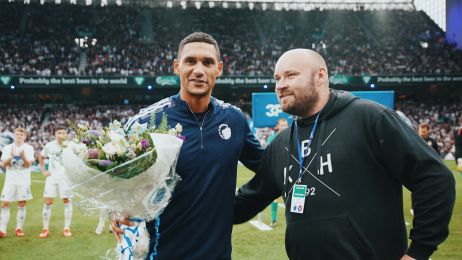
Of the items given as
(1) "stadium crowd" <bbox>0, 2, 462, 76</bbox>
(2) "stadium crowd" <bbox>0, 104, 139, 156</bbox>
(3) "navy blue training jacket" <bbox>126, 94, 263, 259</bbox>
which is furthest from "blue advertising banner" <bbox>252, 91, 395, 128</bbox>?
(1) "stadium crowd" <bbox>0, 2, 462, 76</bbox>

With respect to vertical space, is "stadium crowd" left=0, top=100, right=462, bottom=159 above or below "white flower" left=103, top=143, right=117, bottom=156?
below

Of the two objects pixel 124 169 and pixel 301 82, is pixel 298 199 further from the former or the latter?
pixel 124 169

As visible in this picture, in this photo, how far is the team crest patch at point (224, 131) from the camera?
294cm

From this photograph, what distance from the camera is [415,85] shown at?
41.2 meters

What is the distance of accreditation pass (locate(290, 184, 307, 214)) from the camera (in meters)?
2.52

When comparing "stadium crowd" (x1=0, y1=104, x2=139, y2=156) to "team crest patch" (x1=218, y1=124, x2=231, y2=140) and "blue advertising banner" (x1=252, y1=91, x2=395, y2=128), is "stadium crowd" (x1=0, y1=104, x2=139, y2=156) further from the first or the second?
"team crest patch" (x1=218, y1=124, x2=231, y2=140)

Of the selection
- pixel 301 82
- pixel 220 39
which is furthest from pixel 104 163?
pixel 220 39

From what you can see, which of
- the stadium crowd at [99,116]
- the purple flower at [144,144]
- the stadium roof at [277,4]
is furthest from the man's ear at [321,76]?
the stadium roof at [277,4]

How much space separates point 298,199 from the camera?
8.34ft

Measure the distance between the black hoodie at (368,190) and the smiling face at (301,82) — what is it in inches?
6.9

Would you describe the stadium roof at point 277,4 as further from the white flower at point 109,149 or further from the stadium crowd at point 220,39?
the white flower at point 109,149

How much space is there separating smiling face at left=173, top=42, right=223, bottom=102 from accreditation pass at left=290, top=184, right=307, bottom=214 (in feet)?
2.83

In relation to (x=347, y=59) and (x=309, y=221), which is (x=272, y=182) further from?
(x=347, y=59)

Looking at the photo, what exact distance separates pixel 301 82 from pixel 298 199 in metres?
0.68
